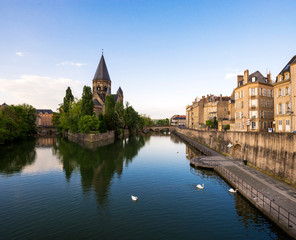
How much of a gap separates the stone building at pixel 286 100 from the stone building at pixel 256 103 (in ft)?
27.3

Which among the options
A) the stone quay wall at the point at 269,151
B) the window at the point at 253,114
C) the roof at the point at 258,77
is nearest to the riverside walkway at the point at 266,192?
the stone quay wall at the point at 269,151

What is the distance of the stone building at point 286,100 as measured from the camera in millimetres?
29961

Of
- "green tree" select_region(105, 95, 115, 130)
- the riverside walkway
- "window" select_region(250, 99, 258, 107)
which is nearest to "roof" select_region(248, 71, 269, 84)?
"window" select_region(250, 99, 258, 107)

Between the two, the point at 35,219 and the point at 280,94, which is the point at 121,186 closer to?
the point at 35,219

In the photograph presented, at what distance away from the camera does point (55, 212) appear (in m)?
17.7

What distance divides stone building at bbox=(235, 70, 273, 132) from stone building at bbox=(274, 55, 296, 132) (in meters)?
8.31

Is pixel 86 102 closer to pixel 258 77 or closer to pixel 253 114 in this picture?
pixel 253 114

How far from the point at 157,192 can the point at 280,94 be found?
85.4 ft

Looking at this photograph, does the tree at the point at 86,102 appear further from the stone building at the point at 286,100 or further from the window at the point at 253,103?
the stone building at the point at 286,100

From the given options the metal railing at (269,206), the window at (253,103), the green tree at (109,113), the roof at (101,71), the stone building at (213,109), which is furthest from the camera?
the roof at (101,71)

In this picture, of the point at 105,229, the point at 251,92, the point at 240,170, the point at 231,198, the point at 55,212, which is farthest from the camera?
the point at 251,92

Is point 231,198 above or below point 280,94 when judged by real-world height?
below

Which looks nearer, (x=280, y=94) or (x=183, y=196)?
(x=183, y=196)

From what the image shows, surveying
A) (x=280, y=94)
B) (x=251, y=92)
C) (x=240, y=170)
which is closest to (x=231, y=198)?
(x=240, y=170)
